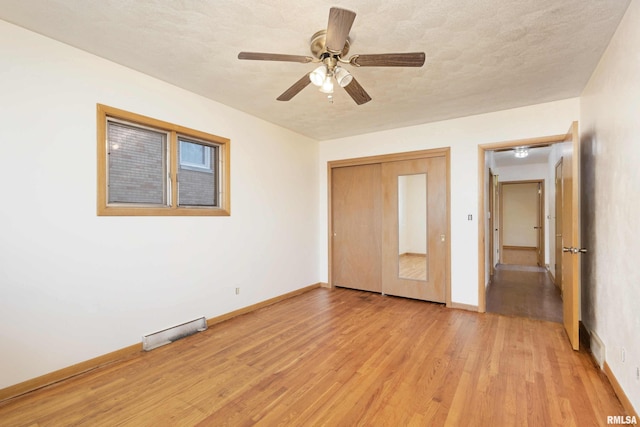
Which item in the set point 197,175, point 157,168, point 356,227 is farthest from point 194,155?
point 356,227

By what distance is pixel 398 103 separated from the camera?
346 cm

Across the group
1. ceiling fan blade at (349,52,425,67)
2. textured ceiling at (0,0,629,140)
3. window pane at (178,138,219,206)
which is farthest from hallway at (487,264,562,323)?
window pane at (178,138,219,206)

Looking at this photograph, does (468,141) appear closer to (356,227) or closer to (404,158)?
(404,158)

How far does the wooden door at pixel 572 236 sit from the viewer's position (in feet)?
8.58

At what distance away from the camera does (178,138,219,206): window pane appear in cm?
324

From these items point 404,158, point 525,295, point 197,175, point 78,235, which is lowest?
point 525,295

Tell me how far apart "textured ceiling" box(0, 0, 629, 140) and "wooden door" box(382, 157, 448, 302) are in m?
1.25

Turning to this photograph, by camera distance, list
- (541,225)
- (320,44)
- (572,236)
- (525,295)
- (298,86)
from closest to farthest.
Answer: (320,44) < (298,86) < (572,236) < (525,295) < (541,225)

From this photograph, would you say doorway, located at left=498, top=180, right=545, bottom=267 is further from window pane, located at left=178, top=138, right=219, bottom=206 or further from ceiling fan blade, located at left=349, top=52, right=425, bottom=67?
window pane, located at left=178, top=138, right=219, bottom=206

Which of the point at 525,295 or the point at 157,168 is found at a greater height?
the point at 157,168

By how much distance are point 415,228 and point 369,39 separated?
287 cm

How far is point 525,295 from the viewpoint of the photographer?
456 centimetres

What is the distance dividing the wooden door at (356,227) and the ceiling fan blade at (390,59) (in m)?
2.81

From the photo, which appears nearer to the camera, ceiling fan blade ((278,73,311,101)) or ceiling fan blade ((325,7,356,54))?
ceiling fan blade ((325,7,356,54))
